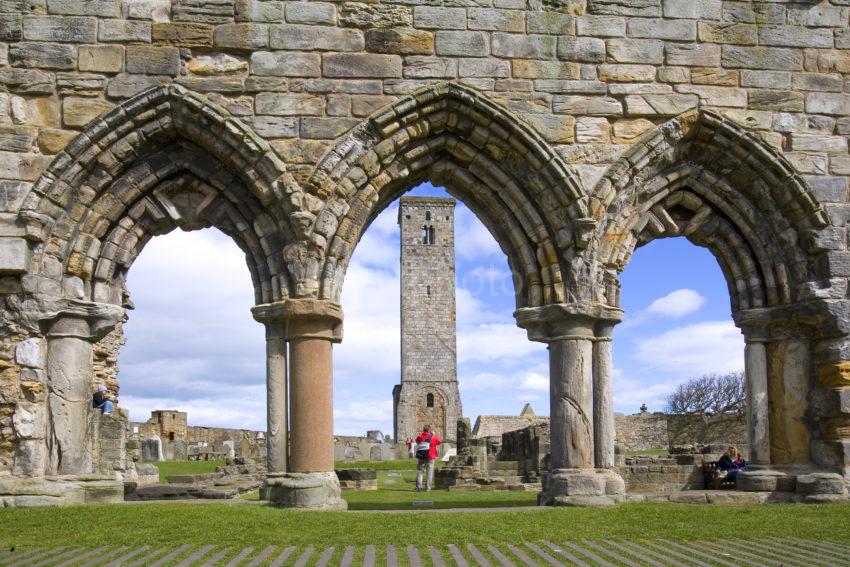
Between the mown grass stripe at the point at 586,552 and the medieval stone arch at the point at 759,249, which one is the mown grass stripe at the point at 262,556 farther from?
the medieval stone arch at the point at 759,249

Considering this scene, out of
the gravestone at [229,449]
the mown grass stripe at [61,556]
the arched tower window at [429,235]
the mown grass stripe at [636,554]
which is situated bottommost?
the mown grass stripe at [636,554]

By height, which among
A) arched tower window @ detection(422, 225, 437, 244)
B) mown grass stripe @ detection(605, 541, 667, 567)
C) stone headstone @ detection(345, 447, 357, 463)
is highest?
arched tower window @ detection(422, 225, 437, 244)

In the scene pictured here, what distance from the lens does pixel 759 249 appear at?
11711 mm

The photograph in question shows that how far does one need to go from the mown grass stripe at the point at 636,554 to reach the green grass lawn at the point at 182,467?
1187 centimetres

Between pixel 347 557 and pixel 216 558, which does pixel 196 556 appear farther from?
pixel 347 557

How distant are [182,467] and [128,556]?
14.5m

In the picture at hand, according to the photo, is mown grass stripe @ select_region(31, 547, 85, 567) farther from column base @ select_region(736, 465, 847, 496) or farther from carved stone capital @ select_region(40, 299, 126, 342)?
column base @ select_region(736, 465, 847, 496)

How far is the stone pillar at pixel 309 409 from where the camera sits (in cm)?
1005

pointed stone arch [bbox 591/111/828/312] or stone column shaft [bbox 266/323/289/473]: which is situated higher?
pointed stone arch [bbox 591/111/828/312]

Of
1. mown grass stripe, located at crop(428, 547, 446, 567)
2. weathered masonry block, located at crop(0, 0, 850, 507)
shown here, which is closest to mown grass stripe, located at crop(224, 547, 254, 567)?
mown grass stripe, located at crop(428, 547, 446, 567)

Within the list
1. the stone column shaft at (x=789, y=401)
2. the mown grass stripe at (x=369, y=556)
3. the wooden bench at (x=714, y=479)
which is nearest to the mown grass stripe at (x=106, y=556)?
the mown grass stripe at (x=369, y=556)

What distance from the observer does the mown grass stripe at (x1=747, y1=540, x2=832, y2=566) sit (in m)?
6.97

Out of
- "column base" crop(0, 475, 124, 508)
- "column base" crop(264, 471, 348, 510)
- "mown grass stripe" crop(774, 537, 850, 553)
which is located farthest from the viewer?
"column base" crop(264, 471, 348, 510)

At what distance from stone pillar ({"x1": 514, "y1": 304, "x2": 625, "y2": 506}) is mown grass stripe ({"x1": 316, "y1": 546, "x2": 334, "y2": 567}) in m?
3.55
